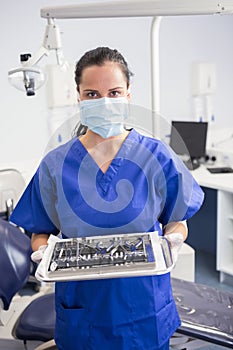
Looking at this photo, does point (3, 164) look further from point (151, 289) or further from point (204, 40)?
point (151, 289)

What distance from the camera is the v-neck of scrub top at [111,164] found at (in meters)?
1.19

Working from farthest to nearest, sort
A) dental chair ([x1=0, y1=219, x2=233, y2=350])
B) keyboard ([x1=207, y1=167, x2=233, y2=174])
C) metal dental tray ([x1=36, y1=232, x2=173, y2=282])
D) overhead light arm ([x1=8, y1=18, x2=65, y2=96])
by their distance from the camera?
keyboard ([x1=207, y1=167, x2=233, y2=174])
dental chair ([x1=0, y1=219, x2=233, y2=350])
overhead light arm ([x1=8, y1=18, x2=65, y2=96])
metal dental tray ([x1=36, y1=232, x2=173, y2=282])

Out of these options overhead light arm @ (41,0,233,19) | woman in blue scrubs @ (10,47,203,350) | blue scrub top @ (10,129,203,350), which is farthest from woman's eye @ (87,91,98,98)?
overhead light arm @ (41,0,233,19)

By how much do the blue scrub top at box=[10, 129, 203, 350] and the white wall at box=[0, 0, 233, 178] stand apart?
76.6 inches

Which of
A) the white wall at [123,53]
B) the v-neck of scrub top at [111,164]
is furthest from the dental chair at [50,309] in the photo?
the white wall at [123,53]

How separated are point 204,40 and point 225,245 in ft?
5.64

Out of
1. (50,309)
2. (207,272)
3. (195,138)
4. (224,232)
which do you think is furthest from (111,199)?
(195,138)

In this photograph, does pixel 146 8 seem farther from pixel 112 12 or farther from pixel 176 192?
pixel 176 192

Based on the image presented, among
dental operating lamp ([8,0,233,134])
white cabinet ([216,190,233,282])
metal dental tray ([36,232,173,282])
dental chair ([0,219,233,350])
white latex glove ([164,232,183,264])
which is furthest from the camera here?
white cabinet ([216,190,233,282])

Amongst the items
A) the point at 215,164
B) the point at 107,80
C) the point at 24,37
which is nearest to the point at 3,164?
the point at 24,37

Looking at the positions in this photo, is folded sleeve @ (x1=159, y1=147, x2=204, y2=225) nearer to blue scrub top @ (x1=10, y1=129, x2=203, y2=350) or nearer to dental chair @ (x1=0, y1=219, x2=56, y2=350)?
blue scrub top @ (x1=10, y1=129, x2=203, y2=350)

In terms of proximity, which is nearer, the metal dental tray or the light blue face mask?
the metal dental tray

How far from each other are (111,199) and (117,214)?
0.14 feet

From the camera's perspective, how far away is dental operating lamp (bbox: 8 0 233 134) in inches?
49.1
